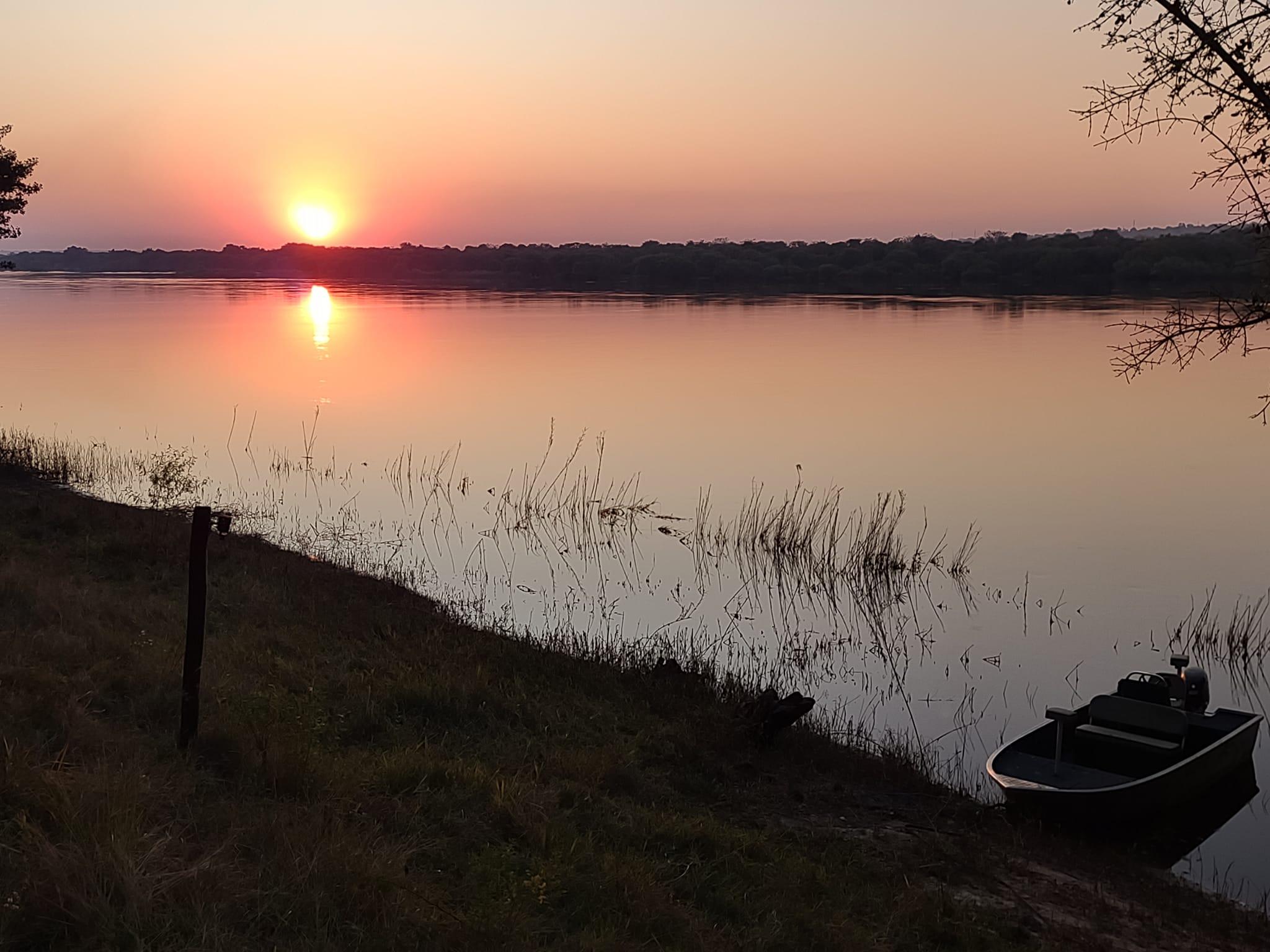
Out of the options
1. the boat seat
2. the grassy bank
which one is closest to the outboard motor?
the boat seat

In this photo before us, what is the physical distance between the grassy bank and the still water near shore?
9.01 feet

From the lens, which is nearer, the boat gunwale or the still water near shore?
the boat gunwale

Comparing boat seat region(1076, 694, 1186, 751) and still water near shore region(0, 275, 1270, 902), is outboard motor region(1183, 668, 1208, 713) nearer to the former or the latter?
boat seat region(1076, 694, 1186, 751)

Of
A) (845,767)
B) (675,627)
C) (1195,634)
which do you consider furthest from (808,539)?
→ (845,767)

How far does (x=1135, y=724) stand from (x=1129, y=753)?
396mm

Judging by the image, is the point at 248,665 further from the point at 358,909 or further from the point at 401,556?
the point at 401,556

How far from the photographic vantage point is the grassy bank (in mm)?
5266

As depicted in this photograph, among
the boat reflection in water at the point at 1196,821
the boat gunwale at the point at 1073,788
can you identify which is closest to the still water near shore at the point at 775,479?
the boat reflection in water at the point at 1196,821

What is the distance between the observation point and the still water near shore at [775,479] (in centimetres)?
1603

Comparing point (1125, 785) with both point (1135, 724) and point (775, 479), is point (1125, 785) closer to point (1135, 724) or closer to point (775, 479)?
point (1135, 724)

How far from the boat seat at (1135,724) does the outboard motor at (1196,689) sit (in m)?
0.75

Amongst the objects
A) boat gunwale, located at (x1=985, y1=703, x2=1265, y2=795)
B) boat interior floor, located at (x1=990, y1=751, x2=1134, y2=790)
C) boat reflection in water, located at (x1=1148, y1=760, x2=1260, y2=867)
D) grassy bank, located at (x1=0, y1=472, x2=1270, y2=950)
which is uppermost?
grassy bank, located at (x1=0, y1=472, x2=1270, y2=950)

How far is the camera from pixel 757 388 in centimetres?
4481

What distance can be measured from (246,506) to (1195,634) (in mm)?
19366
